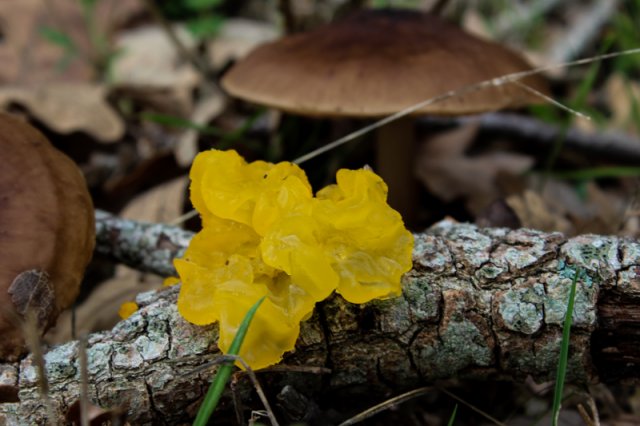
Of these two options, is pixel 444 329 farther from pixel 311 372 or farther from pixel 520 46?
pixel 520 46

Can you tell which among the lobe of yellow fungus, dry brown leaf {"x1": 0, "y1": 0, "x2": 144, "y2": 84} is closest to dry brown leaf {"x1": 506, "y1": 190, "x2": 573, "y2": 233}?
the lobe of yellow fungus

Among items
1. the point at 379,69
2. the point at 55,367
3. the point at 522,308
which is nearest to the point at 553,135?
the point at 379,69

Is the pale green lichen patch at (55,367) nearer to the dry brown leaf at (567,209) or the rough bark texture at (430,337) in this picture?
the rough bark texture at (430,337)

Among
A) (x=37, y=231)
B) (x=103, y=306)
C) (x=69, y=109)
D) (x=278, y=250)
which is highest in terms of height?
(x=278, y=250)

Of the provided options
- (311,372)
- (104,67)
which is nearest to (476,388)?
(311,372)

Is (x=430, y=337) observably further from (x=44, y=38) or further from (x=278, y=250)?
(x=44, y=38)
